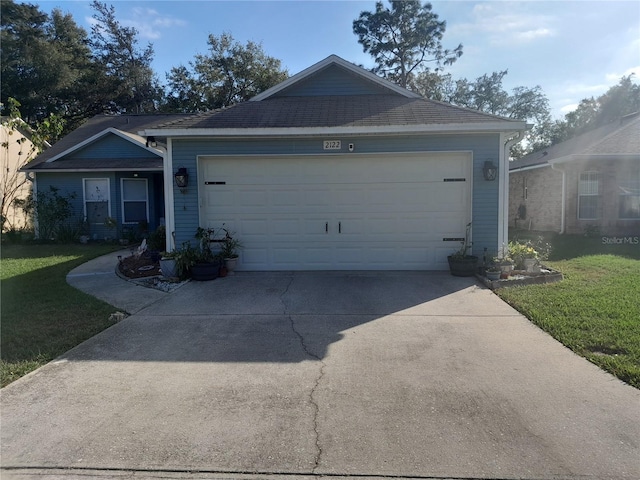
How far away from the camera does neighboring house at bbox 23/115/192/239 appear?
595 inches

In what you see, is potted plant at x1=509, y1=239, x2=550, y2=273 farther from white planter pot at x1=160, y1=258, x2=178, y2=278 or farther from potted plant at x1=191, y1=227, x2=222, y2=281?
white planter pot at x1=160, y1=258, x2=178, y2=278

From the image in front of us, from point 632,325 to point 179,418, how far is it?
5124mm

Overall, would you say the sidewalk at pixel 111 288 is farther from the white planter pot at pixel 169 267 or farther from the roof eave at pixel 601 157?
the roof eave at pixel 601 157

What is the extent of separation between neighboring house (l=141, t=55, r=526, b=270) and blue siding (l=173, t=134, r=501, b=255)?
0.06 ft

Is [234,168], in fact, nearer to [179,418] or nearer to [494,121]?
[494,121]

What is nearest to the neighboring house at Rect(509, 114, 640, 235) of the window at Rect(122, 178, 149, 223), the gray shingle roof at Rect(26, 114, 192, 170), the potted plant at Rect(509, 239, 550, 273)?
the potted plant at Rect(509, 239, 550, 273)

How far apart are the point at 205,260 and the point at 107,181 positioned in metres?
8.72

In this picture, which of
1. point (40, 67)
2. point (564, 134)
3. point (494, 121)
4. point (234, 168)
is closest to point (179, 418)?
point (234, 168)

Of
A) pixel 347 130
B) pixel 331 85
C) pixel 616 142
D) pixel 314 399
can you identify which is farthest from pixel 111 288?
pixel 616 142

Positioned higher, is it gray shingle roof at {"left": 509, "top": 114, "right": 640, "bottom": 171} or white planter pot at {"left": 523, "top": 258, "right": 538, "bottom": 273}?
gray shingle roof at {"left": 509, "top": 114, "right": 640, "bottom": 171}

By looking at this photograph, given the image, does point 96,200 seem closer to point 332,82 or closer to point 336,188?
point 332,82

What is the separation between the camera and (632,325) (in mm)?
5266

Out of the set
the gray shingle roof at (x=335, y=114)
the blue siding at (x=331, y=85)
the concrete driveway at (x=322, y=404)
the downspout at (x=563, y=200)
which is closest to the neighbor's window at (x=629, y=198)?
the downspout at (x=563, y=200)

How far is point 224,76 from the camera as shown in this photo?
100 feet
